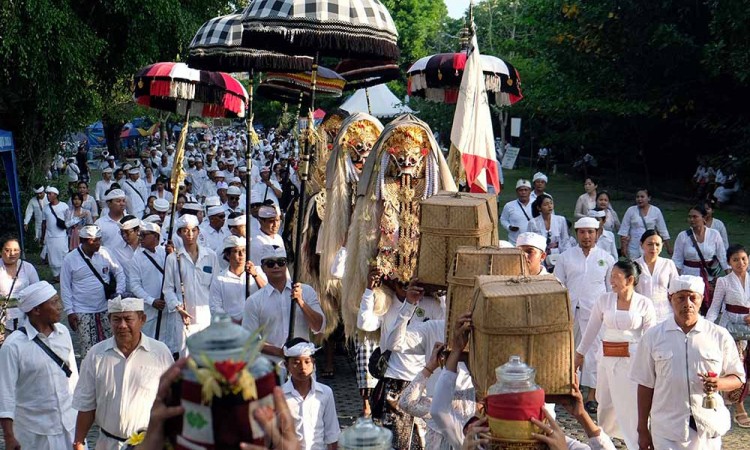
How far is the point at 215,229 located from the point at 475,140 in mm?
5370

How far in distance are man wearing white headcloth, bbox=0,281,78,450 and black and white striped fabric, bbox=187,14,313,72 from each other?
130 inches

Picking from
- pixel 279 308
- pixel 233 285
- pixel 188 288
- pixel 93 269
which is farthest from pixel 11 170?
pixel 279 308

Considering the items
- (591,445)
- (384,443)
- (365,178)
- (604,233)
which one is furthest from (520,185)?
(384,443)

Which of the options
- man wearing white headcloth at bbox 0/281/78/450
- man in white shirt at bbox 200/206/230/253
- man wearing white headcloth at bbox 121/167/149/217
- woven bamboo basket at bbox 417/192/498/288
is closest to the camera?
woven bamboo basket at bbox 417/192/498/288

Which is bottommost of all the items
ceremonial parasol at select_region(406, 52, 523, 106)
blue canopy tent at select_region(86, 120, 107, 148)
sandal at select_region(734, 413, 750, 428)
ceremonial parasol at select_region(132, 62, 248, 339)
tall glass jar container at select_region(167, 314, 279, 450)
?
sandal at select_region(734, 413, 750, 428)

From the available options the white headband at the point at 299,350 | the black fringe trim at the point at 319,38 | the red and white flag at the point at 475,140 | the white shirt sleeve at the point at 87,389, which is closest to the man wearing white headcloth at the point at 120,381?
the white shirt sleeve at the point at 87,389

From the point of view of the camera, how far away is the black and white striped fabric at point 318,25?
751cm

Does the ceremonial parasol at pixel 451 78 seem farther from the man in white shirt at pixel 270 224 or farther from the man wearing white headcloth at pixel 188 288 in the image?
the man wearing white headcloth at pixel 188 288

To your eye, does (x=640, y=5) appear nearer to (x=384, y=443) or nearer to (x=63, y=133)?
(x=63, y=133)

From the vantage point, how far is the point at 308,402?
6.28 meters

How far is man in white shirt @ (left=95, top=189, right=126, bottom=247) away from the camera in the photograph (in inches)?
495

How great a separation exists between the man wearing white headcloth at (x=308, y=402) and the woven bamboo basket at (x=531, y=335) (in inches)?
70.3

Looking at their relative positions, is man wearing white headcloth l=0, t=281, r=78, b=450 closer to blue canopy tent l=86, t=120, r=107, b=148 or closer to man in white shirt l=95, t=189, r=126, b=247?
man in white shirt l=95, t=189, r=126, b=247

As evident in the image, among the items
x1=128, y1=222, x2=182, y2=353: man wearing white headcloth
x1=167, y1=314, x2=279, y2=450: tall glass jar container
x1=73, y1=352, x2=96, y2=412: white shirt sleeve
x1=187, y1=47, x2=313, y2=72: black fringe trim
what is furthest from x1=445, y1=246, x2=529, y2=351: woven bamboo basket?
x1=128, y1=222, x2=182, y2=353: man wearing white headcloth
